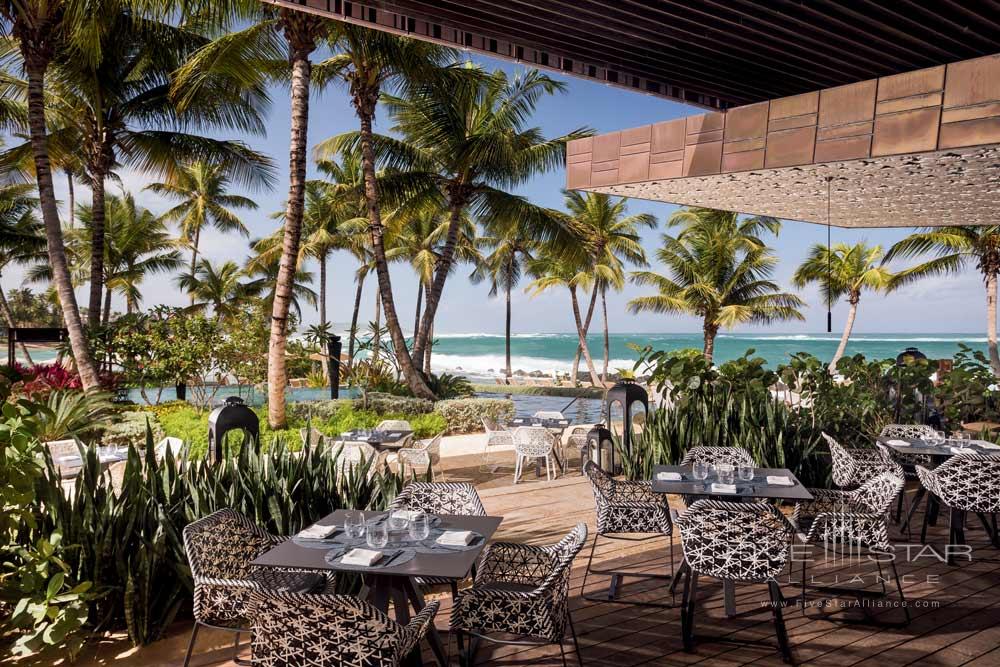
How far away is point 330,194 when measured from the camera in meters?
25.0

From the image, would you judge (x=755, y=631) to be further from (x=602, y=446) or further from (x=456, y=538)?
(x=602, y=446)

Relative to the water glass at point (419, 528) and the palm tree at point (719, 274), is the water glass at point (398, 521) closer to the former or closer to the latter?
the water glass at point (419, 528)

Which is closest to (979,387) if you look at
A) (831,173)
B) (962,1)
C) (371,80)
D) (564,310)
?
(831,173)

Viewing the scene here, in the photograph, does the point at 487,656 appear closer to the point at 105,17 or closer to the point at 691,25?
the point at 691,25

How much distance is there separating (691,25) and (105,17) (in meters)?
9.88

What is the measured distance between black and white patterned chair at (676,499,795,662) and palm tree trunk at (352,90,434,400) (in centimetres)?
1084

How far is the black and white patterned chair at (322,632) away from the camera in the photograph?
7.27 feet

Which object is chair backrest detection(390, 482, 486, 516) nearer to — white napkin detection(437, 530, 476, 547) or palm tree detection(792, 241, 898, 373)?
white napkin detection(437, 530, 476, 547)

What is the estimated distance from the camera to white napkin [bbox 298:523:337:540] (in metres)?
3.04

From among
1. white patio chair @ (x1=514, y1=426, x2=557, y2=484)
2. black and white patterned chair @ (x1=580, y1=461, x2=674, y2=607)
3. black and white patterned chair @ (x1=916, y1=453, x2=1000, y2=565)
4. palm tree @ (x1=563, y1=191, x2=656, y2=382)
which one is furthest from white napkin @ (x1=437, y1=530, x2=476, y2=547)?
palm tree @ (x1=563, y1=191, x2=656, y2=382)

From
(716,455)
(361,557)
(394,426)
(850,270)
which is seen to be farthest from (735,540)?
(850,270)

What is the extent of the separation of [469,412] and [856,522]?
30.9 feet

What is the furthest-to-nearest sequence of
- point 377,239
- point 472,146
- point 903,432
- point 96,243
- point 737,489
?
point 377,239
point 472,146
point 96,243
point 903,432
point 737,489

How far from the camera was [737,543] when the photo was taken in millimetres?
3170
